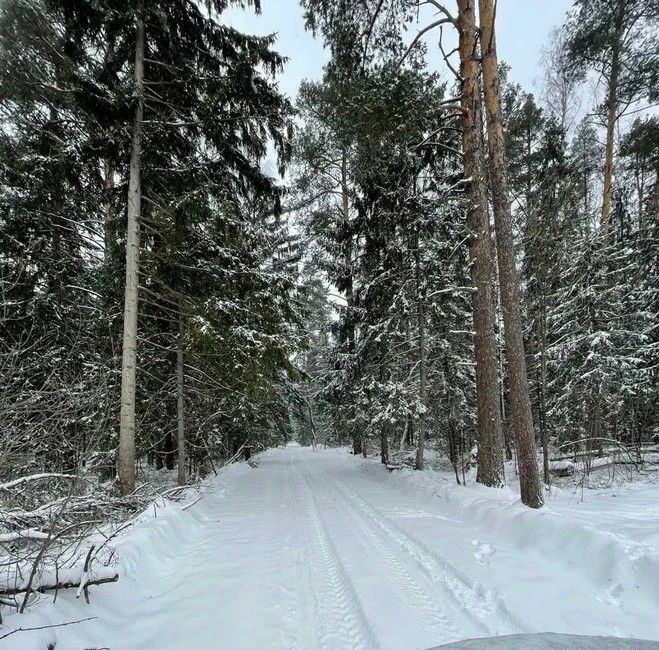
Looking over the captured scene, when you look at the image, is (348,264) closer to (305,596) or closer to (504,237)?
(504,237)

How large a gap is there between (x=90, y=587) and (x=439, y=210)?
392 inches

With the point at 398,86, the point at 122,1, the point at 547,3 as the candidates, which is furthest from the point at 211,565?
the point at 547,3

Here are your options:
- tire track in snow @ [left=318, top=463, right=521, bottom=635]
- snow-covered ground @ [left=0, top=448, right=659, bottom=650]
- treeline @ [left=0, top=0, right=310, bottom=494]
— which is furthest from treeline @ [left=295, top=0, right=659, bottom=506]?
treeline @ [left=0, top=0, right=310, bottom=494]

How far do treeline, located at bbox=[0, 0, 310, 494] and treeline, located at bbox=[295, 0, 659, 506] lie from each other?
2.24 m

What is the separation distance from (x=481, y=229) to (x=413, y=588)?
613cm

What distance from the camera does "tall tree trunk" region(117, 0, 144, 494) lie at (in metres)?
6.46

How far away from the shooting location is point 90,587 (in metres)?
3.23

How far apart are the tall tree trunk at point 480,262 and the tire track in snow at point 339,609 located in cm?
373

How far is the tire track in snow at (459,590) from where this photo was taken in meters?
2.92

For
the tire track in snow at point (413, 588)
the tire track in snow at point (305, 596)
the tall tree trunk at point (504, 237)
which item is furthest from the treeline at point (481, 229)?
the tire track in snow at point (305, 596)

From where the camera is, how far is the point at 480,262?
7.47 metres

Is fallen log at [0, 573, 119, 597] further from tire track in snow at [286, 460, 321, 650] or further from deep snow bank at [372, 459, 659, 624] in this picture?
deep snow bank at [372, 459, 659, 624]

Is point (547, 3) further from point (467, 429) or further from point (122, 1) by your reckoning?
point (467, 429)

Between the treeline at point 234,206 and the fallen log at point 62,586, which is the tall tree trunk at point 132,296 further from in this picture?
the fallen log at point 62,586
